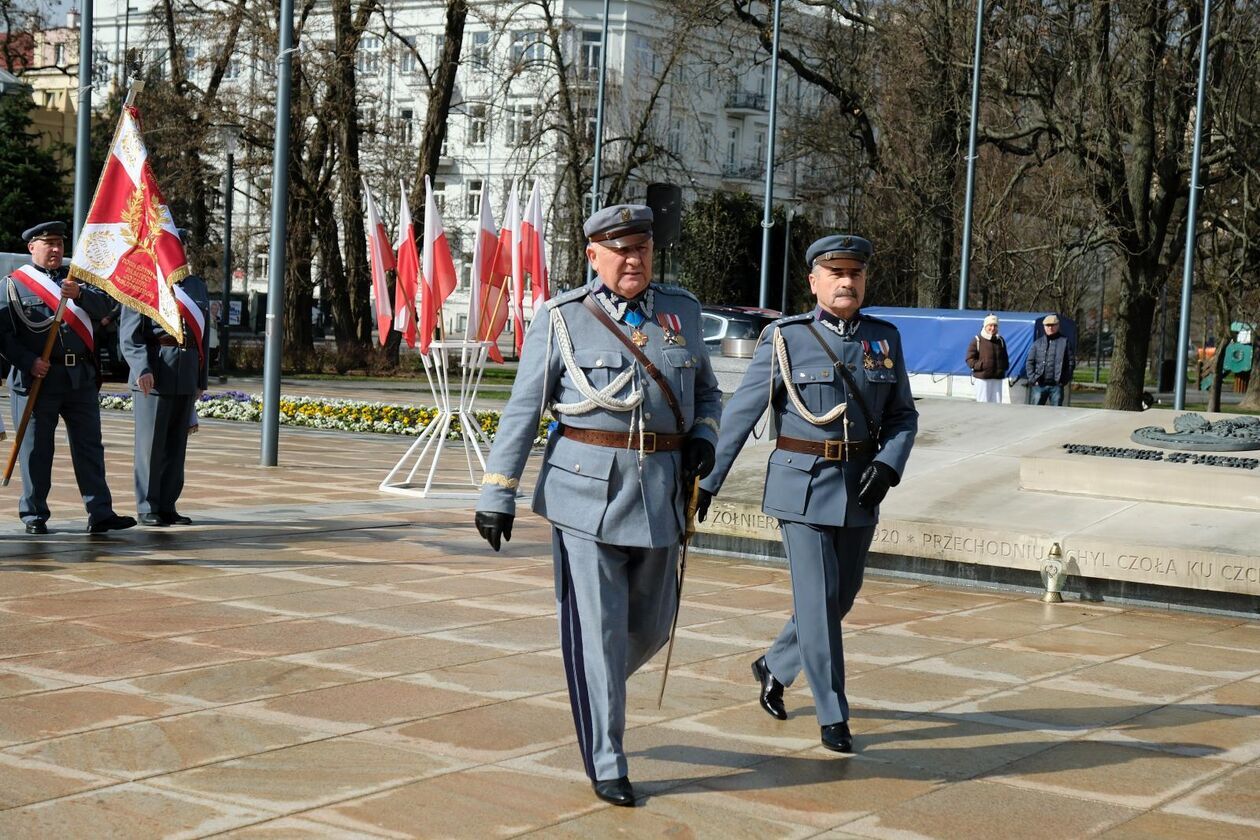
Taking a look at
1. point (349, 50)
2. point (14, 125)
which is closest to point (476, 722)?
point (349, 50)

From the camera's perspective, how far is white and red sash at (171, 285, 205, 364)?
11953 mm

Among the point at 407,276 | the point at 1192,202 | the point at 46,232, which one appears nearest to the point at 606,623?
the point at 46,232

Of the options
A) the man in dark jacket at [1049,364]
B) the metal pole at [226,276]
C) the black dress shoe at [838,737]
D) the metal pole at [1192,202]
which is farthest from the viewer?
the metal pole at [226,276]

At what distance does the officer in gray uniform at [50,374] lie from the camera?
35.3 feet

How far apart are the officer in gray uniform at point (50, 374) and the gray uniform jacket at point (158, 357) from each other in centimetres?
50

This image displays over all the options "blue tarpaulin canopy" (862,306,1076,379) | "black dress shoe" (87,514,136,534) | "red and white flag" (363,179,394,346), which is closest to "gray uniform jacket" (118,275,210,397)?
"black dress shoe" (87,514,136,534)

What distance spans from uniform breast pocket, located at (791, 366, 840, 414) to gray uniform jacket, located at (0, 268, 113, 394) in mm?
6157

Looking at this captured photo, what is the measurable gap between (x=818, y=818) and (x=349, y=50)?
32086 mm

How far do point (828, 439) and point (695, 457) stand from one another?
0.81 metres

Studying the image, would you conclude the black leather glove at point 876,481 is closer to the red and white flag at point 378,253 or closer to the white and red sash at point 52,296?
the white and red sash at point 52,296

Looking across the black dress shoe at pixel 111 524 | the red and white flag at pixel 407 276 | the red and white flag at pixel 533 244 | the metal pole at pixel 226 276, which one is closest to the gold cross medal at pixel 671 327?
the black dress shoe at pixel 111 524

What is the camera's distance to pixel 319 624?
8.22 meters

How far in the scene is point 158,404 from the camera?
1167 cm

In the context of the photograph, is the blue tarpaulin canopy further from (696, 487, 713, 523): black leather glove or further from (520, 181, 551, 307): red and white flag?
(696, 487, 713, 523): black leather glove
